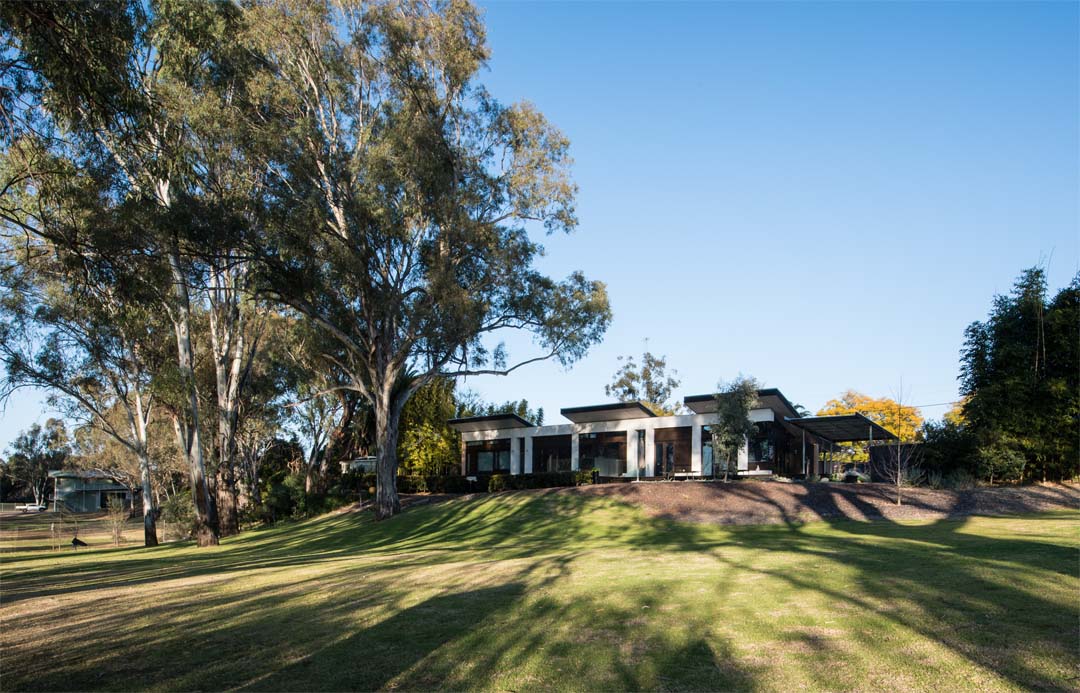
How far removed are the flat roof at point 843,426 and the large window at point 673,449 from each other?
4.66m

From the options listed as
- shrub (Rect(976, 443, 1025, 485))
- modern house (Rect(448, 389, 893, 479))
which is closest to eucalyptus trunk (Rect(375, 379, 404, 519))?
modern house (Rect(448, 389, 893, 479))

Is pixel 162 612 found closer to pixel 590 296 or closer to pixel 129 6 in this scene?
pixel 129 6

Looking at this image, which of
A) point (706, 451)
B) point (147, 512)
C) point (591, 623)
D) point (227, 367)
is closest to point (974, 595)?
point (591, 623)

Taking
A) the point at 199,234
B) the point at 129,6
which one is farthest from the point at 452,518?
the point at 129,6

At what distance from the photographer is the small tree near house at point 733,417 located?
27125mm

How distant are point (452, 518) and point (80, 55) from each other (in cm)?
1908

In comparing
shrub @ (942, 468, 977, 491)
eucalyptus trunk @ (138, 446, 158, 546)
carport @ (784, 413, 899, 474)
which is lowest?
eucalyptus trunk @ (138, 446, 158, 546)

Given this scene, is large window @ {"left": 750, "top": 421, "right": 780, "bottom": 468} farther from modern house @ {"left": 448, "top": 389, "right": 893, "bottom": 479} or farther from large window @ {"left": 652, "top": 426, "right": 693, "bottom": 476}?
large window @ {"left": 652, "top": 426, "right": 693, "bottom": 476}

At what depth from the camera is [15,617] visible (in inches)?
386

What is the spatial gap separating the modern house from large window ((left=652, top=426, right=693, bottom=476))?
45mm

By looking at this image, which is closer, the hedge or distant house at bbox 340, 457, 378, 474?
the hedge

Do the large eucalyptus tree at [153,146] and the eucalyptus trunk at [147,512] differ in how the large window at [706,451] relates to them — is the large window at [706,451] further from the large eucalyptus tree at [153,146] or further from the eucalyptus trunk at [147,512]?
the eucalyptus trunk at [147,512]

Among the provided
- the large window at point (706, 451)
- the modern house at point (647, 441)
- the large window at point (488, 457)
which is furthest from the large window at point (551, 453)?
the large window at point (706, 451)

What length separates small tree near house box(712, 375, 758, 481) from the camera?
1068 inches
